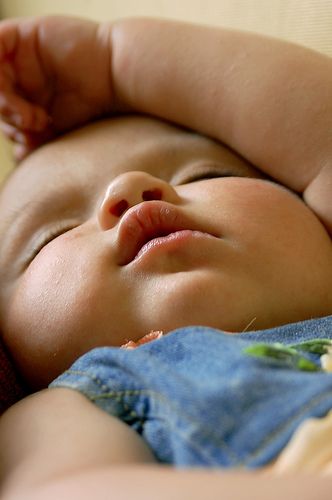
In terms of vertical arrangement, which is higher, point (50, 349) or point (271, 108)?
point (271, 108)

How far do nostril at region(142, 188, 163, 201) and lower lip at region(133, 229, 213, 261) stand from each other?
1.9 inches

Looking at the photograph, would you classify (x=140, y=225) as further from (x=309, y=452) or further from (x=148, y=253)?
(x=309, y=452)

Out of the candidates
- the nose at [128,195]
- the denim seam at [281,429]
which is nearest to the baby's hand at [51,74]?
the nose at [128,195]

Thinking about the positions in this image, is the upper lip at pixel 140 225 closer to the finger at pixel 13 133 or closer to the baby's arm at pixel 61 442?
the baby's arm at pixel 61 442

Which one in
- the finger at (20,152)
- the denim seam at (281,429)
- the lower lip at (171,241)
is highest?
the denim seam at (281,429)

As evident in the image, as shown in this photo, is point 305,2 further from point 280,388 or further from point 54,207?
point 280,388

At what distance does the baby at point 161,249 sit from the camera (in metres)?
0.37

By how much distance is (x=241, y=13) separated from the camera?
86 centimetres

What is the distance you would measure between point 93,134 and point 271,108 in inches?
8.0

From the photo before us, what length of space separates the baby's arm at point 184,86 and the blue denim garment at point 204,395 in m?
0.27

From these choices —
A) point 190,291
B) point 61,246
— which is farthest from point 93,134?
point 190,291

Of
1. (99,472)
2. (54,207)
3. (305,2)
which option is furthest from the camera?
(305,2)

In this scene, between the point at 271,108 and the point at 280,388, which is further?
the point at 271,108

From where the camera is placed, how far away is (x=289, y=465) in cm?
33
